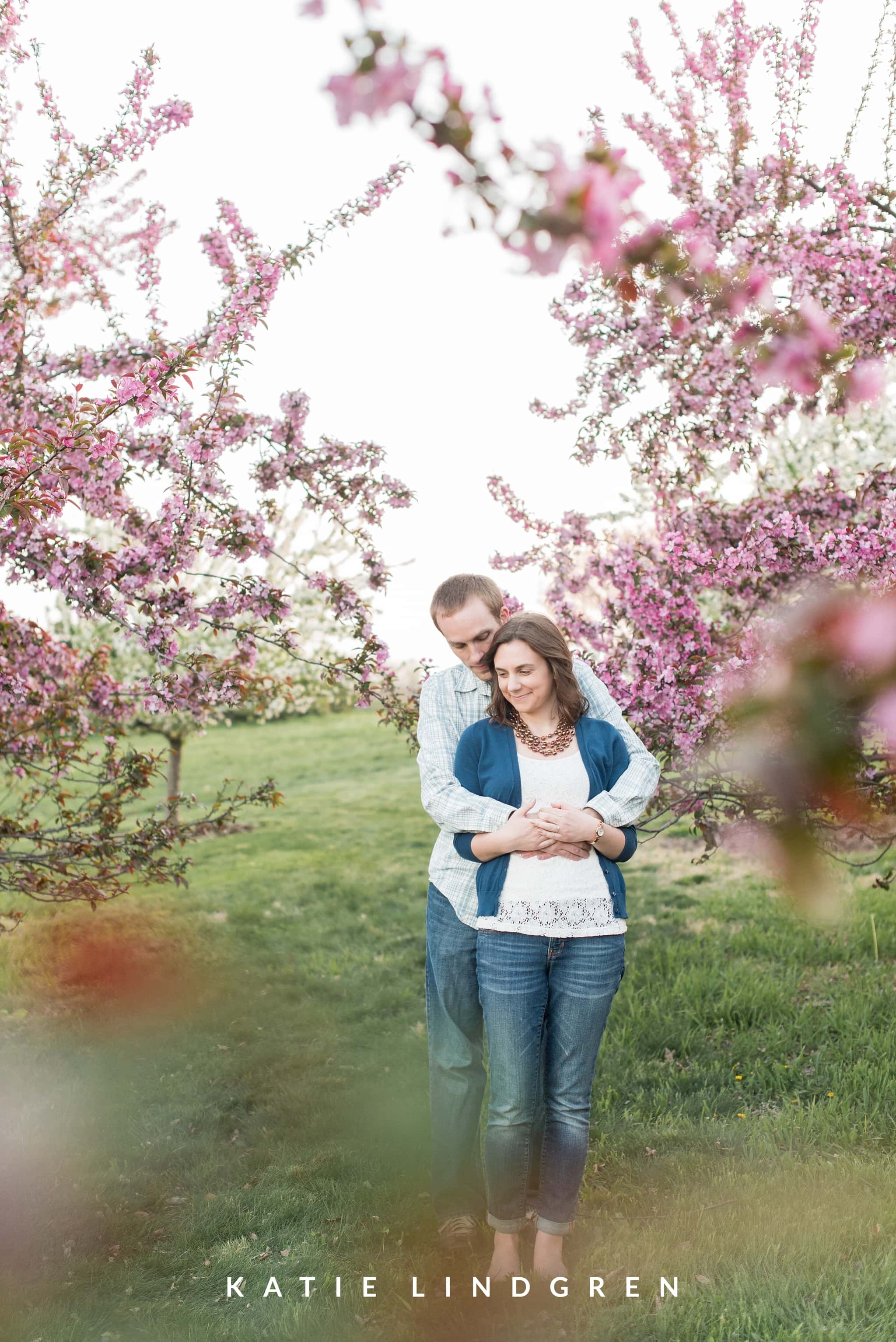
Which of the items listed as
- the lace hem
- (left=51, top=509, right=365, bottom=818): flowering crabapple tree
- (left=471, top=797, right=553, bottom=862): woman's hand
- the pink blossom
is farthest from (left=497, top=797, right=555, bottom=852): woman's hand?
(left=51, top=509, right=365, bottom=818): flowering crabapple tree

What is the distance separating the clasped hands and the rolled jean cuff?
3.80ft

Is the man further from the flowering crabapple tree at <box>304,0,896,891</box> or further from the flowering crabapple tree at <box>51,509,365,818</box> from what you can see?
the flowering crabapple tree at <box>51,509,365,818</box>

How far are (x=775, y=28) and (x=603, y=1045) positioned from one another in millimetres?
6158

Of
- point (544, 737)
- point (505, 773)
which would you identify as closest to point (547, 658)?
point (544, 737)

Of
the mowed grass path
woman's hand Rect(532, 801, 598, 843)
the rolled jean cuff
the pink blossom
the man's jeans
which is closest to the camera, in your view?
the pink blossom

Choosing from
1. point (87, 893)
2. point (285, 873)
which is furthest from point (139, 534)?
point (285, 873)

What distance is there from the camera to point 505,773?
3117 mm

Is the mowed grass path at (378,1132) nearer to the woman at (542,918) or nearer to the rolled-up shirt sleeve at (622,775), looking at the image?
the woman at (542,918)

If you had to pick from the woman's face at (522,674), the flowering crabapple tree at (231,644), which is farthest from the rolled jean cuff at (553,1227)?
the flowering crabapple tree at (231,644)

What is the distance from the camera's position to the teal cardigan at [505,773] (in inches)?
120

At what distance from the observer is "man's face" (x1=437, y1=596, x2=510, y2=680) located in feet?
10.9

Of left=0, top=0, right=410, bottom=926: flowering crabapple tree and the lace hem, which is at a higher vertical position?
left=0, top=0, right=410, bottom=926: flowering crabapple tree

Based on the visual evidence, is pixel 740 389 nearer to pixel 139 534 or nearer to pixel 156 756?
pixel 139 534

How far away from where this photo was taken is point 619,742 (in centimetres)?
320
